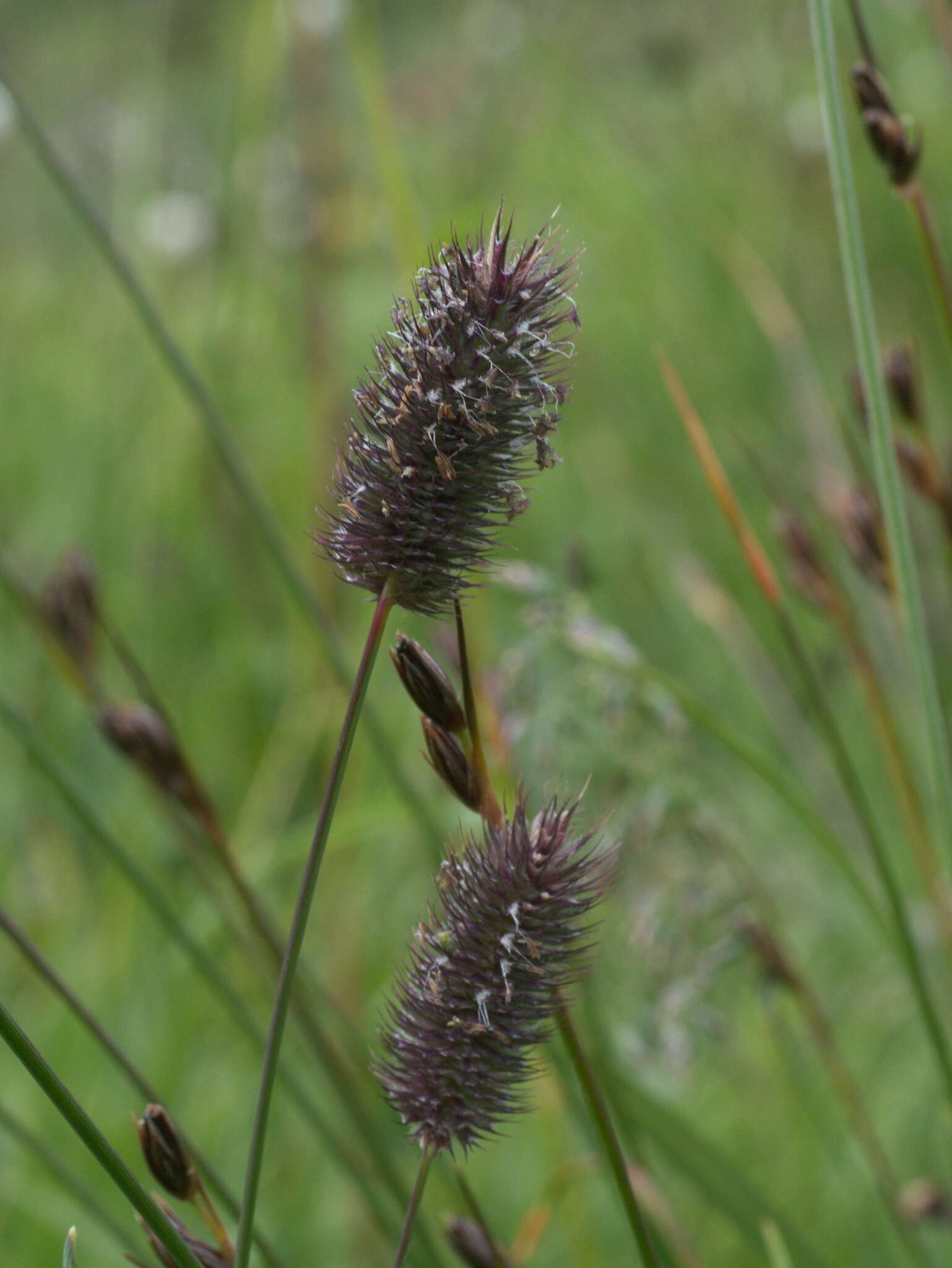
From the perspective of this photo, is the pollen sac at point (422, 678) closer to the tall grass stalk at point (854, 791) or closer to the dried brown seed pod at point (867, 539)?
the tall grass stalk at point (854, 791)

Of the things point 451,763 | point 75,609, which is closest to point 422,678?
point 451,763

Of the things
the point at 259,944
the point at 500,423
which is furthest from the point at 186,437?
the point at 500,423

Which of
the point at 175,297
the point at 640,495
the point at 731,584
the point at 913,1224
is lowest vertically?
the point at 913,1224

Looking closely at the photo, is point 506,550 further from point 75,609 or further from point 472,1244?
point 75,609

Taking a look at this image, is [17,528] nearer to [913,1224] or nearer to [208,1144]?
[208,1144]

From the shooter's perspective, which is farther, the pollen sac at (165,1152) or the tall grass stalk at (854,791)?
the tall grass stalk at (854,791)

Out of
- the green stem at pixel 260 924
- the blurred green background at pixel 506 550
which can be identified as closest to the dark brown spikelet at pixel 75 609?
the green stem at pixel 260 924
